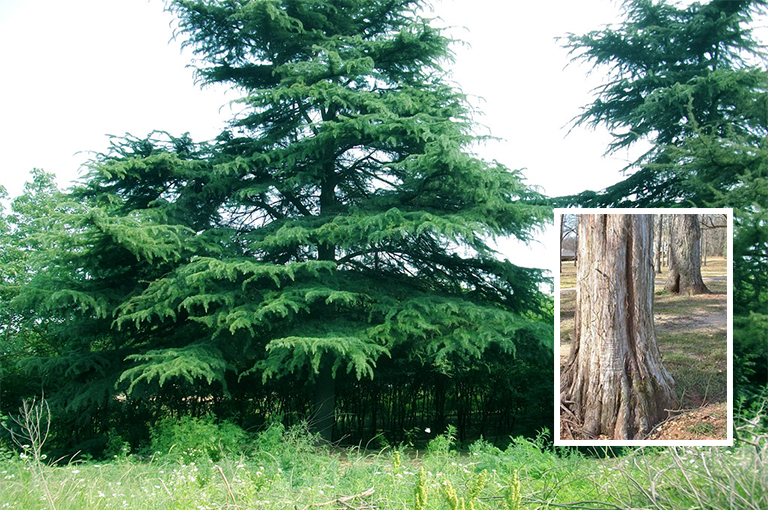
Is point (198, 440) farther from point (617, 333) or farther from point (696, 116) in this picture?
point (696, 116)

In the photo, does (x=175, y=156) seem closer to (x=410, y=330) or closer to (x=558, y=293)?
(x=410, y=330)

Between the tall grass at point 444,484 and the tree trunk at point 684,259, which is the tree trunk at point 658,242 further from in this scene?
the tall grass at point 444,484

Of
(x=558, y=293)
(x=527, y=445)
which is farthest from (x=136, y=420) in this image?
(x=558, y=293)

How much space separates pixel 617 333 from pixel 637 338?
15 centimetres

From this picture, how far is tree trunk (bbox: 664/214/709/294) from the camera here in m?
4.72

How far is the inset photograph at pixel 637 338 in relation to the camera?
4.55 metres

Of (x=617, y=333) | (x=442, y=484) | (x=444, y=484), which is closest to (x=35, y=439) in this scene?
(x=442, y=484)

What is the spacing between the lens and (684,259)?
15.9 feet

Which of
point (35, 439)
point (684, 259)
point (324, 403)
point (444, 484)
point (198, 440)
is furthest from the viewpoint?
point (324, 403)

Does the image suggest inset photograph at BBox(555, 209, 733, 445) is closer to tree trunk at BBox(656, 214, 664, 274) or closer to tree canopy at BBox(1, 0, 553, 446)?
tree trunk at BBox(656, 214, 664, 274)

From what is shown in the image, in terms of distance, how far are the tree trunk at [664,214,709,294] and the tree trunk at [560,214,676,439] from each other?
0.25 meters

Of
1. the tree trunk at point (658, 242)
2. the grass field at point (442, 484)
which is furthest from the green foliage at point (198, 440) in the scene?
the tree trunk at point (658, 242)

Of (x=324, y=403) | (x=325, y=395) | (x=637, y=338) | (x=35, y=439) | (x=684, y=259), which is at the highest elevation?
(x=684, y=259)

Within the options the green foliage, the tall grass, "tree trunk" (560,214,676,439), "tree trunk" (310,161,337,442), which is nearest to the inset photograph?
"tree trunk" (560,214,676,439)
